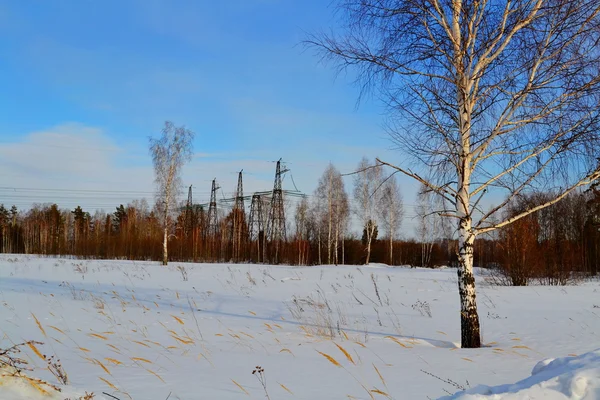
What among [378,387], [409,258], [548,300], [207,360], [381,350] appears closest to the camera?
[378,387]

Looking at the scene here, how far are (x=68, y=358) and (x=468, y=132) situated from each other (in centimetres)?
517

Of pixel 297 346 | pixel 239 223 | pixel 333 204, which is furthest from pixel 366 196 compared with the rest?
pixel 297 346

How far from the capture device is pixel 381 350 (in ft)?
16.1

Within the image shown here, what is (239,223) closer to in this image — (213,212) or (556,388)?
(213,212)

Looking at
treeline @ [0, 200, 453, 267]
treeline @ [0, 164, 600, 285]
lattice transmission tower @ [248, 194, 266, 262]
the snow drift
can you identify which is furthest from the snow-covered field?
lattice transmission tower @ [248, 194, 266, 262]

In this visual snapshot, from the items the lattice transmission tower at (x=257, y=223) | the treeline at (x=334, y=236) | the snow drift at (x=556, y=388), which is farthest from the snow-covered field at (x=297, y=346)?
the lattice transmission tower at (x=257, y=223)

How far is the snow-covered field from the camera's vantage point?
312cm

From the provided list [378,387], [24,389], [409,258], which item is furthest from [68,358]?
[409,258]

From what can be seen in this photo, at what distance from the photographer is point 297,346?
5.12 m

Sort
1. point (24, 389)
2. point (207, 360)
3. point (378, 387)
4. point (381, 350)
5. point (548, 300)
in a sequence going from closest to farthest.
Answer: point (24, 389), point (378, 387), point (207, 360), point (381, 350), point (548, 300)

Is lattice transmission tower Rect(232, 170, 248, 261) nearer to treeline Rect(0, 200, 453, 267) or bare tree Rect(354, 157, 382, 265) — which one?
treeline Rect(0, 200, 453, 267)

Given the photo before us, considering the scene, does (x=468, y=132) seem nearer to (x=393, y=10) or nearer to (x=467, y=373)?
(x=393, y=10)

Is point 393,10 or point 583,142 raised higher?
point 393,10

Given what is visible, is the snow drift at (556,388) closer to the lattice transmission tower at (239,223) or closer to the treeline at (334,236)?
the treeline at (334,236)
